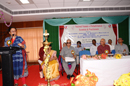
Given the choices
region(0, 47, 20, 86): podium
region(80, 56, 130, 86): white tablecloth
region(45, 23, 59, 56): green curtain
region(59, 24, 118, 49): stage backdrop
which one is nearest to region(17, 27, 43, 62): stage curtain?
region(45, 23, 59, 56): green curtain

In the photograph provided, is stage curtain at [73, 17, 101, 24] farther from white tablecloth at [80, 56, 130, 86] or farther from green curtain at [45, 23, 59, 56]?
white tablecloth at [80, 56, 130, 86]

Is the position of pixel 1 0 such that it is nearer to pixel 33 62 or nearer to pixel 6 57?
pixel 6 57

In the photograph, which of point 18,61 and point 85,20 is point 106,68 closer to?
point 18,61

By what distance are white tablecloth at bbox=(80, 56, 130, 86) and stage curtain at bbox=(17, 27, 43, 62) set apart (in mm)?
4670

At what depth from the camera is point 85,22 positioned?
5629 mm

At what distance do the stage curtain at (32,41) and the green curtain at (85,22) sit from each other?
1.01m

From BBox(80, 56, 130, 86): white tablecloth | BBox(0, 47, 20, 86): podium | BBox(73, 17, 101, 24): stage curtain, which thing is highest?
BBox(73, 17, 101, 24): stage curtain

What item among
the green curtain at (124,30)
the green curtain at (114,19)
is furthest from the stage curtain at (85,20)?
the green curtain at (124,30)

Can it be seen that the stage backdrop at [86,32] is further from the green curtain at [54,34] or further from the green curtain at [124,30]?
the green curtain at [124,30]

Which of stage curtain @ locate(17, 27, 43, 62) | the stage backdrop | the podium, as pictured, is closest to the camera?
the podium

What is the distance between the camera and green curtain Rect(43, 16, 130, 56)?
5.64m

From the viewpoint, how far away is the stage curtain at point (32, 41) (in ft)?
21.4

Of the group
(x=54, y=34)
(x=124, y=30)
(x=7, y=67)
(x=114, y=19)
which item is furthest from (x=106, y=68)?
(x=124, y=30)

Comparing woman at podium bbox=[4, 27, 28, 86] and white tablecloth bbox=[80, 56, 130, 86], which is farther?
white tablecloth bbox=[80, 56, 130, 86]
